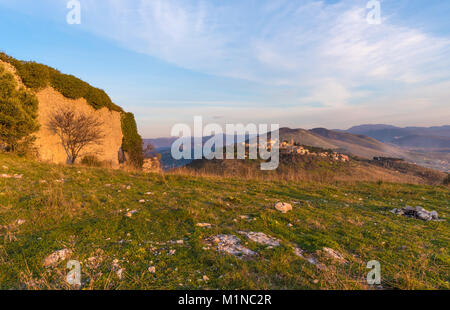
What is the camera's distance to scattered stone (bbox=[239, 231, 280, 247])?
3689 millimetres

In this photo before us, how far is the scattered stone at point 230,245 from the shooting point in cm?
327

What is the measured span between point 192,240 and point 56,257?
2.02 metres

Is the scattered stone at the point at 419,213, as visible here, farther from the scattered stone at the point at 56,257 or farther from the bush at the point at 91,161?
the bush at the point at 91,161

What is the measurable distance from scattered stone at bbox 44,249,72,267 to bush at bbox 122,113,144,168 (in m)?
19.8

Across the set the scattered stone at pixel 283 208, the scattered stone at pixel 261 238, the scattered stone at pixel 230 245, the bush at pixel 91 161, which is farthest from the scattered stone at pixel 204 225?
the bush at pixel 91 161

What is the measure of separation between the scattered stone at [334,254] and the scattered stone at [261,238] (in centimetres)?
84

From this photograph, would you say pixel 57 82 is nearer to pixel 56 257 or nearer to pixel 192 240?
pixel 56 257

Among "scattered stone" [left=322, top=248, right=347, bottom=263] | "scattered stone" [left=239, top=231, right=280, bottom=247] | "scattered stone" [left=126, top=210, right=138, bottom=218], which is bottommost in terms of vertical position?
"scattered stone" [left=322, top=248, right=347, bottom=263]

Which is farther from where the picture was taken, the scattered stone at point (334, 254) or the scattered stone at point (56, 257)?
the scattered stone at point (334, 254)

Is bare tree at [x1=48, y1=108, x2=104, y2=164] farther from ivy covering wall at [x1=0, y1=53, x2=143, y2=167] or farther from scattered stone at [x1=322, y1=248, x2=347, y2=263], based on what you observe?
scattered stone at [x1=322, y1=248, x2=347, y2=263]

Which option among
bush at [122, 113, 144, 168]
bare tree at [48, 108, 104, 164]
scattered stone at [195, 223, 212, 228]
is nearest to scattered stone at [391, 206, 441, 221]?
scattered stone at [195, 223, 212, 228]

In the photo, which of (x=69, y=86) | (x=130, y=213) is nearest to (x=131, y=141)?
(x=69, y=86)
